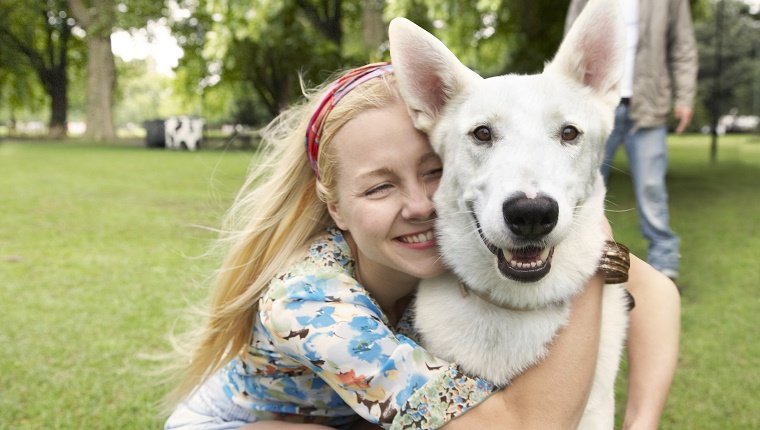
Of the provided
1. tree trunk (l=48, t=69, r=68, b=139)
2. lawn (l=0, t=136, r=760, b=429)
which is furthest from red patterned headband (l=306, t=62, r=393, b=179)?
tree trunk (l=48, t=69, r=68, b=139)

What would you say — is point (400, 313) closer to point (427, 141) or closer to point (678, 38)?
point (427, 141)

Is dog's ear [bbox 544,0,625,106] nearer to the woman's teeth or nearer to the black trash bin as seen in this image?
the woman's teeth

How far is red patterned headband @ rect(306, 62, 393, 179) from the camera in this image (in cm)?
224

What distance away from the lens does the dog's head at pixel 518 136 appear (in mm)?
1694

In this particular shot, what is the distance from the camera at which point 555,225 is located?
1666 millimetres

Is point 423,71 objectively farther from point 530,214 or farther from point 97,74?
point 97,74

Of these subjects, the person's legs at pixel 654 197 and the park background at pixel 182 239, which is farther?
the person's legs at pixel 654 197

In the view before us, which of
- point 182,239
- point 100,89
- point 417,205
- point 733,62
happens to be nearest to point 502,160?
point 417,205

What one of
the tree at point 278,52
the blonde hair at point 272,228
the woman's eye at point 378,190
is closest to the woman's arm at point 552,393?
the woman's eye at point 378,190

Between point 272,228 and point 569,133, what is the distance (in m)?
1.15

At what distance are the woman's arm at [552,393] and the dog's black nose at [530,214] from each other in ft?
1.50

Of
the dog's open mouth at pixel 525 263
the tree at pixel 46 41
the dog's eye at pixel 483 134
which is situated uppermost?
the dog's eye at pixel 483 134

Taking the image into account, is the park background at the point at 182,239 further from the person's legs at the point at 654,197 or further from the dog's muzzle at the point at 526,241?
the dog's muzzle at the point at 526,241

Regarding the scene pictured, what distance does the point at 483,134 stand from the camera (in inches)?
74.0
